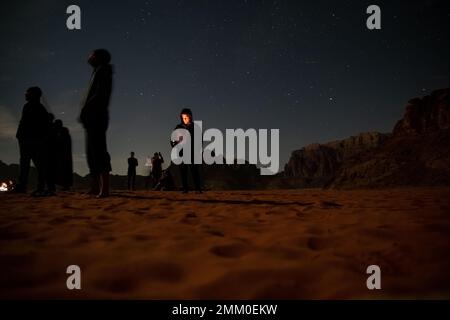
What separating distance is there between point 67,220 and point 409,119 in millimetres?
48675

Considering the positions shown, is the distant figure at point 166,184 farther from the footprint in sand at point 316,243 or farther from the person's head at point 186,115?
the footprint in sand at point 316,243

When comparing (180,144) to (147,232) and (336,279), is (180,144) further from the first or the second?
(336,279)

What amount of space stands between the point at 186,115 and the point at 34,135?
3339 mm

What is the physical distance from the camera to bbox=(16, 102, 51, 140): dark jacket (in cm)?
696

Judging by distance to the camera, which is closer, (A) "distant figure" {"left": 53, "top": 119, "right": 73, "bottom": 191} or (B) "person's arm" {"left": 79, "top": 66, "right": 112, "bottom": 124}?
(B) "person's arm" {"left": 79, "top": 66, "right": 112, "bottom": 124}

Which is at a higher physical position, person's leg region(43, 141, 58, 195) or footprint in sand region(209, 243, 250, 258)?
person's leg region(43, 141, 58, 195)

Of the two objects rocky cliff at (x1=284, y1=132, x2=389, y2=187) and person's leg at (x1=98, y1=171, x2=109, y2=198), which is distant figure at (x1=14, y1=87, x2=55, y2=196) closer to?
person's leg at (x1=98, y1=171, x2=109, y2=198)

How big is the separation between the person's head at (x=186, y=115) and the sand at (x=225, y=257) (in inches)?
182

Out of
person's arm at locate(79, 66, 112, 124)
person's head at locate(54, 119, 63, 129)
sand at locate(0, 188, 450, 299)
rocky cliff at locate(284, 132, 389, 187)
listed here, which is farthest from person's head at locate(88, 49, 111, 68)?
rocky cliff at locate(284, 132, 389, 187)

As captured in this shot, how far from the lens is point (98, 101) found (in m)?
5.88

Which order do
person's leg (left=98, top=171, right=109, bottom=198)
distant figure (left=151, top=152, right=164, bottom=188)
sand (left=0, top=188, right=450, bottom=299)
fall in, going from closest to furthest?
sand (left=0, top=188, right=450, bottom=299) → person's leg (left=98, top=171, right=109, bottom=198) → distant figure (left=151, top=152, right=164, bottom=188)

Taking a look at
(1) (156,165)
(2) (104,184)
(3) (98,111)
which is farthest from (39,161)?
(1) (156,165)

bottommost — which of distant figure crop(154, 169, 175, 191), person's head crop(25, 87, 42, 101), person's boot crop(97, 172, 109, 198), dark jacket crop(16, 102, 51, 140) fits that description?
distant figure crop(154, 169, 175, 191)

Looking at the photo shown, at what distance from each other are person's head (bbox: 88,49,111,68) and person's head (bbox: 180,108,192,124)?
2.41 metres
